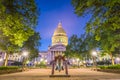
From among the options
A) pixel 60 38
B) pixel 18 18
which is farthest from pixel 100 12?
pixel 60 38

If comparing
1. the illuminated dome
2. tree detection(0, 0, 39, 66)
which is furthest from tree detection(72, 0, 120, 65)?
the illuminated dome

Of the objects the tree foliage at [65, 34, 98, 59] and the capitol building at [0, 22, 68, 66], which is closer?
the tree foliage at [65, 34, 98, 59]

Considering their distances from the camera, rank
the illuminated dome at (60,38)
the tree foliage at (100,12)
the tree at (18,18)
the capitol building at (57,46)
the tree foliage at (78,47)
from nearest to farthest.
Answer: the tree foliage at (100,12), the tree at (18,18), the tree foliage at (78,47), the capitol building at (57,46), the illuminated dome at (60,38)

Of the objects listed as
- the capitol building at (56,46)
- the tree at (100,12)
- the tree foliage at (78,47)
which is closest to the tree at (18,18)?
the tree at (100,12)

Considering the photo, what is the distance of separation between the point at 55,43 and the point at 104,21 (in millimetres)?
133259

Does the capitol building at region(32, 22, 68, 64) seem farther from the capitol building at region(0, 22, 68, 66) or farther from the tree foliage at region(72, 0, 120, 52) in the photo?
the tree foliage at region(72, 0, 120, 52)

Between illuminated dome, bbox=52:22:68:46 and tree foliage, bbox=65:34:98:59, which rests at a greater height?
illuminated dome, bbox=52:22:68:46

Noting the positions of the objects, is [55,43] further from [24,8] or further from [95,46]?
[24,8]

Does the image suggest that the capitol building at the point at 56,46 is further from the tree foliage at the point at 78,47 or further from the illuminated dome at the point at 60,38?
the tree foliage at the point at 78,47

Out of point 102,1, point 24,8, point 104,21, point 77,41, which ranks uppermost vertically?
point 77,41

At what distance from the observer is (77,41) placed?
85000 millimetres

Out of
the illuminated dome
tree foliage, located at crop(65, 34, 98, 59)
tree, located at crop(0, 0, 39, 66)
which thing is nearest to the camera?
tree, located at crop(0, 0, 39, 66)

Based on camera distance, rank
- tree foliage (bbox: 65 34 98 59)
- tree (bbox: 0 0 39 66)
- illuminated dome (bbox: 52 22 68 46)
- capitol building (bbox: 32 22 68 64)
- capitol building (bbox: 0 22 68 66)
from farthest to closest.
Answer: illuminated dome (bbox: 52 22 68 46), capitol building (bbox: 32 22 68 64), capitol building (bbox: 0 22 68 66), tree foliage (bbox: 65 34 98 59), tree (bbox: 0 0 39 66)

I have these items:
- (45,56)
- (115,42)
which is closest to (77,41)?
(115,42)
